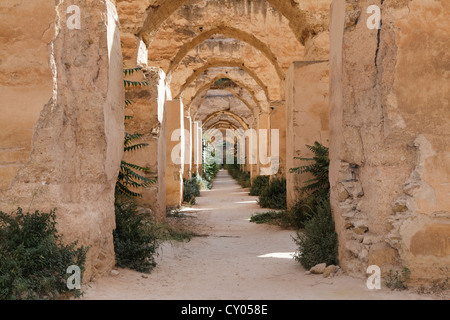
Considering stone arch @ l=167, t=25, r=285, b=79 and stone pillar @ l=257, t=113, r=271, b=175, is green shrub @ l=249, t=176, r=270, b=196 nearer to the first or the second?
stone pillar @ l=257, t=113, r=271, b=175

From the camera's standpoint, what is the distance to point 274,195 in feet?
34.1

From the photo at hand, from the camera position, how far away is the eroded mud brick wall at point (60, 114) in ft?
10.5

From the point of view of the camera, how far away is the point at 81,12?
3.51m

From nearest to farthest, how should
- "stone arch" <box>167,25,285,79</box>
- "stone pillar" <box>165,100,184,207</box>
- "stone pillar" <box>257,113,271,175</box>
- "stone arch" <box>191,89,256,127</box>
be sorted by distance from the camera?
"stone pillar" <box>165,100,184,207</box>
"stone arch" <box>167,25,285,79</box>
"stone pillar" <box>257,113,271,175</box>
"stone arch" <box>191,89,256,127</box>

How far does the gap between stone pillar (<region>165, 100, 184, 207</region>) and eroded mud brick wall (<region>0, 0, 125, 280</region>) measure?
22.1 ft

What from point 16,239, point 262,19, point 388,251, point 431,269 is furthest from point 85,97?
point 262,19

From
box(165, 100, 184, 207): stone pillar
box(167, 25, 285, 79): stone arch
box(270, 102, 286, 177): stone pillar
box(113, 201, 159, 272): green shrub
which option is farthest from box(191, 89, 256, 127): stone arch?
box(113, 201, 159, 272): green shrub

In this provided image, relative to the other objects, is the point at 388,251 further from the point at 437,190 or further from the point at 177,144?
the point at 177,144

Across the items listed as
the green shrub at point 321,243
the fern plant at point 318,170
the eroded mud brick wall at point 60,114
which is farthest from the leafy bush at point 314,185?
the eroded mud brick wall at point 60,114

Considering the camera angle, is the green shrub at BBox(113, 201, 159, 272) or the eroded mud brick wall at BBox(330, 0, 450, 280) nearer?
the eroded mud brick wall at BBox(330, 0, 450, 280)

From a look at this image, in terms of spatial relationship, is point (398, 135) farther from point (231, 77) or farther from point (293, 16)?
point (231, 77)

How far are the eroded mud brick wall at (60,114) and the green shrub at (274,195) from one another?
6997 mm

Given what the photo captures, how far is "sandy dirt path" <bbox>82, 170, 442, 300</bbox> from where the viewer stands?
325cm

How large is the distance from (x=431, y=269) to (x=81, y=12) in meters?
3.62
